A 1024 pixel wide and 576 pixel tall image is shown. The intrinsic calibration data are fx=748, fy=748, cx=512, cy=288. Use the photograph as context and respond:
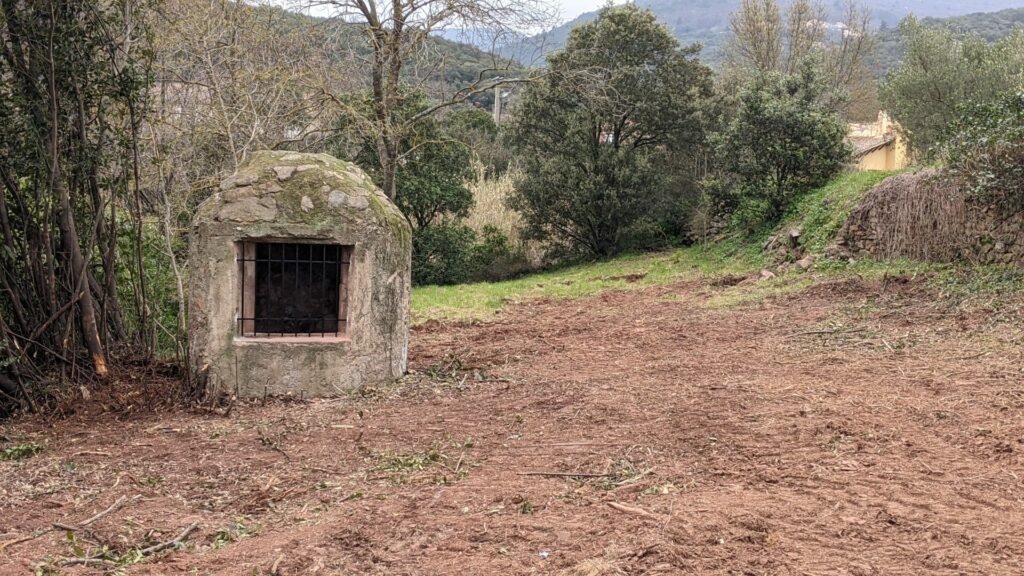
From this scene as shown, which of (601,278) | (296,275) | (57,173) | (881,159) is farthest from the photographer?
(881,159)

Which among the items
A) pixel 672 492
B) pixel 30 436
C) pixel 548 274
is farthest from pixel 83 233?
pixel 548 274

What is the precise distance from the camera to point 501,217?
21.9 metres

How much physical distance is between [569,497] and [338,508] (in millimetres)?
1173

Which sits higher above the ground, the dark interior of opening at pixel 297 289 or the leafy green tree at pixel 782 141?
the leafy green tree at pixel 782 141

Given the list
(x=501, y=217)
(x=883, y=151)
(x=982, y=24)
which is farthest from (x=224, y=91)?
(x=982, y=24)

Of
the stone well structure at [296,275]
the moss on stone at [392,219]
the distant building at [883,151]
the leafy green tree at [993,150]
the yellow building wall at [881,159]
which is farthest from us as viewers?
the yellow building wall at [881,159]

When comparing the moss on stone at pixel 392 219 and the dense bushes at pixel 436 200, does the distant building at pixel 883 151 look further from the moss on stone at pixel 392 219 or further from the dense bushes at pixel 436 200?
the moss on stone at pixel 392 219

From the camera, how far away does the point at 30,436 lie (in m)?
5.08

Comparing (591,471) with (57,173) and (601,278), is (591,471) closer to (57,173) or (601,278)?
(57,173)

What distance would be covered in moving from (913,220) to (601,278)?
6587 mm

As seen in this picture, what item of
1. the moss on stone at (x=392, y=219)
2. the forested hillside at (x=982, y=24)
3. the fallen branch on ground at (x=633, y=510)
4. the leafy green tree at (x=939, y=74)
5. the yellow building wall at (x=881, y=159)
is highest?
the forested hillside at (x=982, y=24)

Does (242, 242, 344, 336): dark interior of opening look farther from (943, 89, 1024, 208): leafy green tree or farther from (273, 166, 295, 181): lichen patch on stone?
(943, 89, 1024, 208): leafy green tree

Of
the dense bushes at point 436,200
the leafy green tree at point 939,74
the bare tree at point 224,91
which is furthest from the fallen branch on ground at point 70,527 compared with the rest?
the leafy green tree at point 939,74

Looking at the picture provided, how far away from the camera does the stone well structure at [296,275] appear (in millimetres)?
5863
